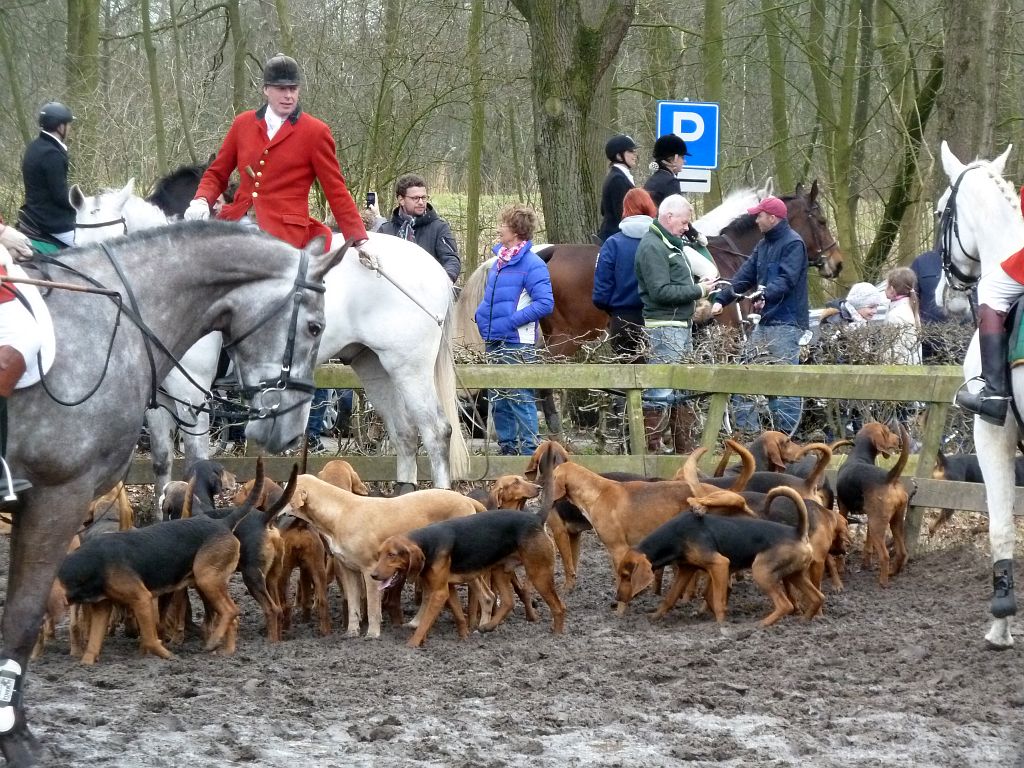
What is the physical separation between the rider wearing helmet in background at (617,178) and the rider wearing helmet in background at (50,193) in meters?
4.81

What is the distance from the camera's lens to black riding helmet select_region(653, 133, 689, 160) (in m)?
13.3

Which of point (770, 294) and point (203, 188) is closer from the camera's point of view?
point (203, 188)

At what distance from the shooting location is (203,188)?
28.6 ft

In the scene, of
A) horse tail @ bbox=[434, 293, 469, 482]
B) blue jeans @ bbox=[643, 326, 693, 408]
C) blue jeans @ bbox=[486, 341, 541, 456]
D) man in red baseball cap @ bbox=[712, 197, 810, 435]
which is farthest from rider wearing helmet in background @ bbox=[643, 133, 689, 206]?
horse tail @ bbox=[434, 293, 469, 482]

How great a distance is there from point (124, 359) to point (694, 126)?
9.73 metres

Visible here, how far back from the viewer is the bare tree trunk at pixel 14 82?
803 inches

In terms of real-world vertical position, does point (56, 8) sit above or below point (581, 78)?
above

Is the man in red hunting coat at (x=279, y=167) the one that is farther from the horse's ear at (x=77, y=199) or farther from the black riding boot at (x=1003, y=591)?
the black riding boot at (x=1003, y=591)

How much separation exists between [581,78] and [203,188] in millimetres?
6714

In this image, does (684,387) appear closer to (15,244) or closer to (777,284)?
(777,284)

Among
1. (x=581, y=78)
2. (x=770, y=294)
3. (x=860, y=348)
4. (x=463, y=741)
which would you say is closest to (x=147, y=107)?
(x=581, y=78)

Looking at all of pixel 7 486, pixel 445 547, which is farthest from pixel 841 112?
pixel 7 486

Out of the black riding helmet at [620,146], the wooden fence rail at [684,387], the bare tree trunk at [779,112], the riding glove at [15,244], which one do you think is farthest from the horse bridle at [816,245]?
the riding glove at [15,244]

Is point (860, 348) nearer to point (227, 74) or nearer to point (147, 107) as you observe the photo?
point (147, 107)
